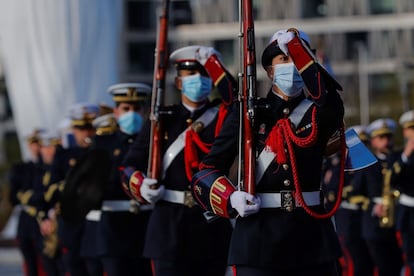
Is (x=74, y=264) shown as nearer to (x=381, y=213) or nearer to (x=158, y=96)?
(x=381, y=213)

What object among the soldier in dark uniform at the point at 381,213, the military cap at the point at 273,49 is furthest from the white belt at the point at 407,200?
the military cap at the point at 273,49

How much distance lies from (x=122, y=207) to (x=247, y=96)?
3662mm

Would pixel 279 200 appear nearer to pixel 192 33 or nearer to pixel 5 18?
pixel 5 18

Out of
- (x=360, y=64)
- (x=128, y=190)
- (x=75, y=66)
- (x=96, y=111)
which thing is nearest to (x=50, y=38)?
Result: (x=75, y=66)

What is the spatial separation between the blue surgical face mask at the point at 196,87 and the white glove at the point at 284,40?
198 centimetres

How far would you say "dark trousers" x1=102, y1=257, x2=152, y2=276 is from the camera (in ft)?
32.3

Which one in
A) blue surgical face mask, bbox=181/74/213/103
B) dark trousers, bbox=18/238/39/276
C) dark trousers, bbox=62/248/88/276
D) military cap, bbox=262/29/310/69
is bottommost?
dark trousers, bbox=18/238/39/276

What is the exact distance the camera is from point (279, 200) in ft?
21.9

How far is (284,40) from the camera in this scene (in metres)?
6.55

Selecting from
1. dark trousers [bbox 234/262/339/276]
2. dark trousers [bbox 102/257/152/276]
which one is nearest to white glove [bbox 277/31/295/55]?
dark trousers [bbox 234/262/339/276]

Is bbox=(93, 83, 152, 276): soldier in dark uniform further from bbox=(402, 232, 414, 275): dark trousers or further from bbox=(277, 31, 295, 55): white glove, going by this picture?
bbox=(277, 31, 295, 55): white glove

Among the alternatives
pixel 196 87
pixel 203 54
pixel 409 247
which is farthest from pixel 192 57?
pixel 409 247

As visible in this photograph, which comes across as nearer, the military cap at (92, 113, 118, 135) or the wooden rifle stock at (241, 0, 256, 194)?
the wooden rifle stock at (241, 0, 256, 194)

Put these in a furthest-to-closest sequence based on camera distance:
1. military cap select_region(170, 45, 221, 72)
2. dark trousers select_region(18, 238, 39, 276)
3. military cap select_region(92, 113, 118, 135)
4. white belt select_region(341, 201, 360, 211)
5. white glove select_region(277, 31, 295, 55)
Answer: dark trousers select_region(18, 238, 39, 276), white belt select_region(341, 201, 360, 211), military cap select_region(92, 113, 118, 135), military cap select_region(170, 45, 221, 72), white glove select_region(277, 31, 295, 55)
